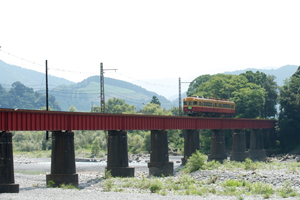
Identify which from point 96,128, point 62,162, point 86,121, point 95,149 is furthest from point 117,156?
point 95,149

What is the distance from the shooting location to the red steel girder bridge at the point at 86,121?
36.6m

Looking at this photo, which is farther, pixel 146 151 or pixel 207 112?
pixel 146 151

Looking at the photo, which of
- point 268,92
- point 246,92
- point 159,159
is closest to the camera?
point 159,159

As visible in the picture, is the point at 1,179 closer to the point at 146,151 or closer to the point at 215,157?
the point at 215,157

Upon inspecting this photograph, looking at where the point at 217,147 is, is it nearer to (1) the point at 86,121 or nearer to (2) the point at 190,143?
(2) the point at 190,143

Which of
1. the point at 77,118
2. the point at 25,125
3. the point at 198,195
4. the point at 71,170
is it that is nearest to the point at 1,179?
the point at 25,125

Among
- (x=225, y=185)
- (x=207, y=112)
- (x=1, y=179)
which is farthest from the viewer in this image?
(x=207, y=112)

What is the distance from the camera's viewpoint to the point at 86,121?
4566 centimetres

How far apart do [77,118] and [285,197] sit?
903 inches

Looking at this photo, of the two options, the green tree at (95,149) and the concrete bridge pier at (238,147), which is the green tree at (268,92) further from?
the green tree at (95,149)

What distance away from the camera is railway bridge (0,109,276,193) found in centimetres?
3481

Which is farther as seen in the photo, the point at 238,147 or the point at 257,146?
the point at 257,146

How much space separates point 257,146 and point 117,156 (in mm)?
49318

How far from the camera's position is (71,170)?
134 ft
